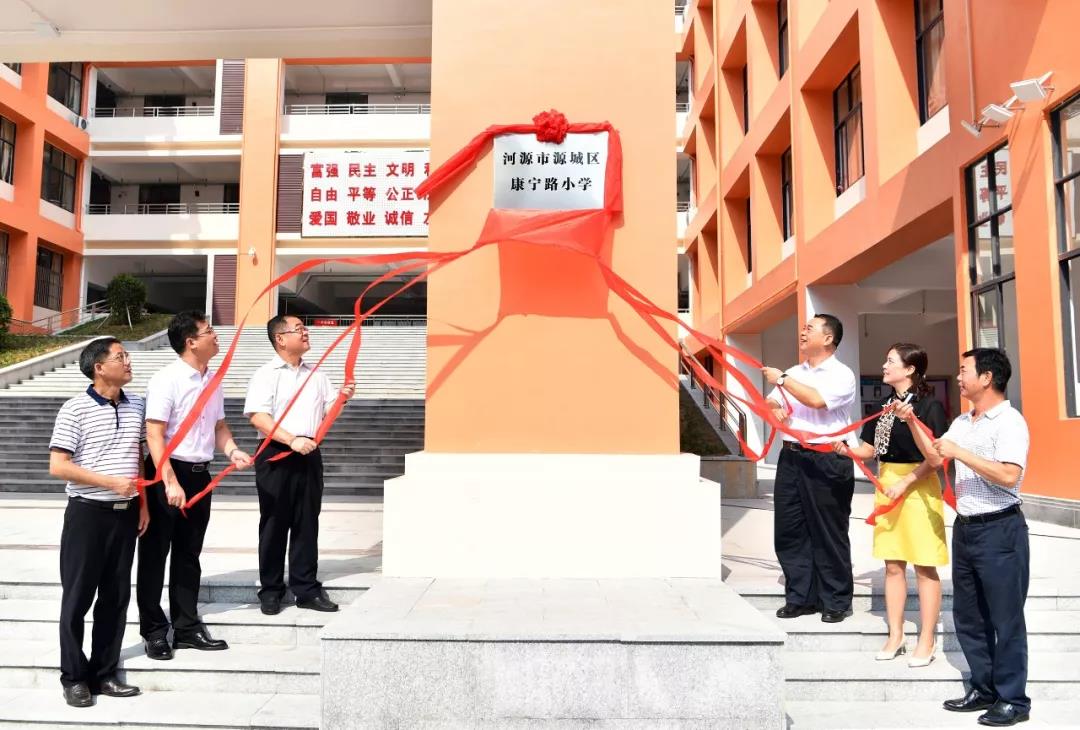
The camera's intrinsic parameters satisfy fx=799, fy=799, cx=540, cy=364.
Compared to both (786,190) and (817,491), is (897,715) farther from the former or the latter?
(786,190)

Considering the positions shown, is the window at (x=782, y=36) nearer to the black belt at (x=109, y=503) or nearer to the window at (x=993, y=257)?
the window at (x=993, y=257)

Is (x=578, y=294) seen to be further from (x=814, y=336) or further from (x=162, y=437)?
(x=162, y=437)

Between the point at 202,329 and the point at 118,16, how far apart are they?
4.45 meters

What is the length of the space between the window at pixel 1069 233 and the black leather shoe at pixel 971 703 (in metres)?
5.18

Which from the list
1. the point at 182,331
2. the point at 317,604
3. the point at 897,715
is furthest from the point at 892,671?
the point at 182,331

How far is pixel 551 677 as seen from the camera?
2936mm

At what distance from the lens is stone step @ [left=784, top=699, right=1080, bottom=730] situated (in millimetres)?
3381

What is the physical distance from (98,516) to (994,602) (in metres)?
3.93

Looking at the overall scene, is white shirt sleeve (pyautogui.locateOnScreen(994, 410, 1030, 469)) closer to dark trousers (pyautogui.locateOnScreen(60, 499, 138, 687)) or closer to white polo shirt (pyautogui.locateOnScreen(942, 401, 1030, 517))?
white polo shirt (pyautogui.locateOnScreen(942, 401, 1030, 517))

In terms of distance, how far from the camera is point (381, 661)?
296 centimetres

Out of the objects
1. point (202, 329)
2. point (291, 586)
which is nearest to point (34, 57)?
point (202, 329)

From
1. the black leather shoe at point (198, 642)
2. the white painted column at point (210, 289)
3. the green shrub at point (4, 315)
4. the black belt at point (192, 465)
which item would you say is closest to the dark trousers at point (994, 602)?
the black leather shoe at point (198, 642)

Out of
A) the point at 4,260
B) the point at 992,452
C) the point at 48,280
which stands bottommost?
the point at 992,452

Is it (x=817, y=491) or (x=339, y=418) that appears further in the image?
(x=339, y=418)
